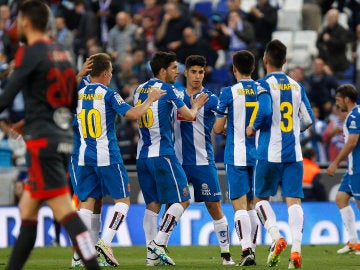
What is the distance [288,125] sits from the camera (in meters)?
12.2

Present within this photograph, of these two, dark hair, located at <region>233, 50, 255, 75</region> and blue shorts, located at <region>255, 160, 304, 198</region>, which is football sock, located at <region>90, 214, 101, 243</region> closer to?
blue shorts, located at <region>255, 160, 304, 198</region>

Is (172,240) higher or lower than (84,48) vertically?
lower

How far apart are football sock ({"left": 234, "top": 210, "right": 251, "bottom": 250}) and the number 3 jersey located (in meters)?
3.95

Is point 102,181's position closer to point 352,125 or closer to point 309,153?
point 352,125

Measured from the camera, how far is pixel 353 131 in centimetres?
1507

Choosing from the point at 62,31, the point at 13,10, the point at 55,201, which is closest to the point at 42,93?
the point at 55,201

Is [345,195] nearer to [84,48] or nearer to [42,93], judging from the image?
[42,93]

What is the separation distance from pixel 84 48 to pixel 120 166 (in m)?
12.1

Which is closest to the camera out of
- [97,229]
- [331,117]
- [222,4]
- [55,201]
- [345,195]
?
[55,201]

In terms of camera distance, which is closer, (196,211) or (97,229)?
(97,229)

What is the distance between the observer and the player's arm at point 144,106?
37.9 feet

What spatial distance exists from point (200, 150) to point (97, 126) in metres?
1.44

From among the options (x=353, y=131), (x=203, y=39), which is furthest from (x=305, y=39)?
(x=353, y=131)

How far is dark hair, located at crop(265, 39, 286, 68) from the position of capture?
1200 centimetres
